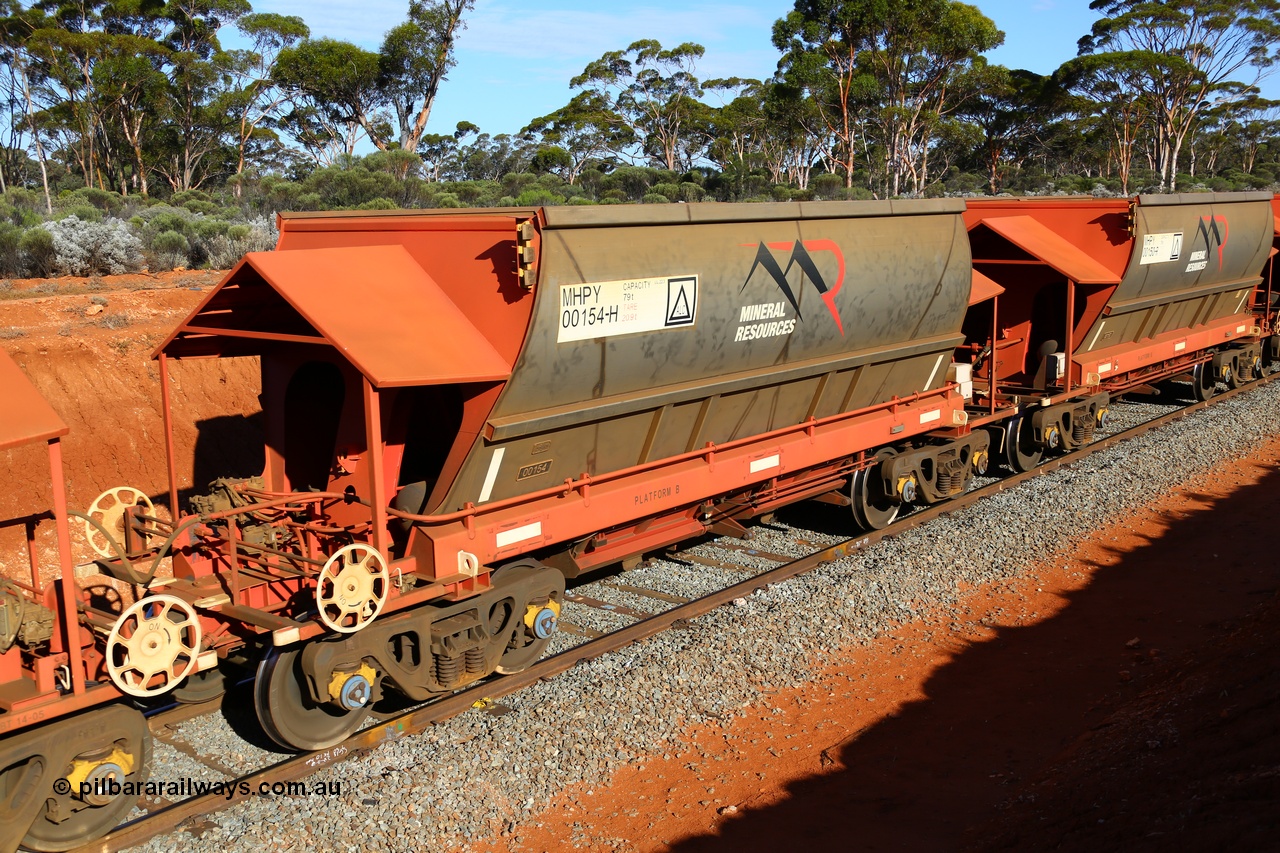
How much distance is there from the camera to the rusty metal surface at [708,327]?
289 inches

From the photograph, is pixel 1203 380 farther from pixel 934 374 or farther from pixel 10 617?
pixel 10 617

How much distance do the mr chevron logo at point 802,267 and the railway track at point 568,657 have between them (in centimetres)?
233

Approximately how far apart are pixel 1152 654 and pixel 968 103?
5126cm

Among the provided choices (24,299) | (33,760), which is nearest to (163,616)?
(33,760)

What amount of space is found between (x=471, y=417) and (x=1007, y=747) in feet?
13.2

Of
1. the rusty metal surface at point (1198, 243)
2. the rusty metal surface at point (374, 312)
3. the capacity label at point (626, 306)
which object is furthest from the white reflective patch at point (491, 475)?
the rusty metal surface at point (1198, 243)

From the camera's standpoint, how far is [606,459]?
8.33 metres

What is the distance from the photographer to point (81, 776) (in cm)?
577

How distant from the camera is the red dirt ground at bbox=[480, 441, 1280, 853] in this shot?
525cm

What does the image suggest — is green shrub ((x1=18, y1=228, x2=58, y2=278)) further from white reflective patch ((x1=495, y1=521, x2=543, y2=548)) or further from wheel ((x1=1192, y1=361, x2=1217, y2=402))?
wheel ((x1=1192, y1=361, x2=1217, y2=402))

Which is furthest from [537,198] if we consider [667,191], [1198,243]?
[1198,243]

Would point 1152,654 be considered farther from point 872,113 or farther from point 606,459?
point 872,113

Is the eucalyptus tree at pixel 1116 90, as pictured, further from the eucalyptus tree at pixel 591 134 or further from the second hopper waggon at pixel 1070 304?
the second hopper waggon at pixel 1070 304

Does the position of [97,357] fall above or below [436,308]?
below
